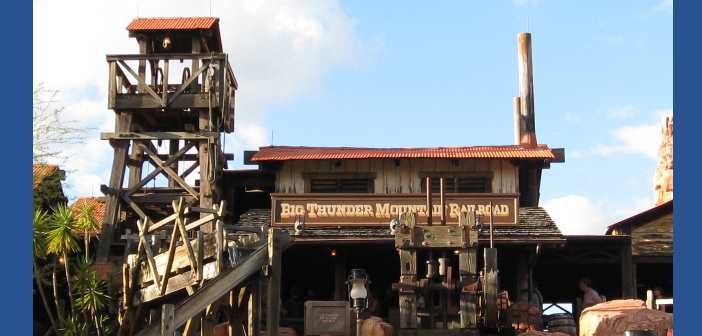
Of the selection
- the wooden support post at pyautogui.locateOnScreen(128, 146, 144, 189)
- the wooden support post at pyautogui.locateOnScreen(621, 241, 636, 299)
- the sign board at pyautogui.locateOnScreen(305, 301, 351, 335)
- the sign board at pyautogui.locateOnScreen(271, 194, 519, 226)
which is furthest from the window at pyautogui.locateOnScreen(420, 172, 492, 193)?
the sign board at pyautogui.locateOnScreen(305, 301, 351, 335)

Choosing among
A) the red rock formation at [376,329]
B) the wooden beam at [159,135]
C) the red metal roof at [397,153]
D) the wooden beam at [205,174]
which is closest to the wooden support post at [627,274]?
the red metal roof at [397,153]

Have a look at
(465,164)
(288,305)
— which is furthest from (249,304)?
(465,164)

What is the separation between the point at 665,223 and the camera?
27516 millimetres

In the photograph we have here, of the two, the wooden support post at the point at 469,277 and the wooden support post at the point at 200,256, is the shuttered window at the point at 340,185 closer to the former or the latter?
the wooden support post at the point at 469,277

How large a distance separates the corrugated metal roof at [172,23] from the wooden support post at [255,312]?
1164 cm

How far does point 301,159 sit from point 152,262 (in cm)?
1035

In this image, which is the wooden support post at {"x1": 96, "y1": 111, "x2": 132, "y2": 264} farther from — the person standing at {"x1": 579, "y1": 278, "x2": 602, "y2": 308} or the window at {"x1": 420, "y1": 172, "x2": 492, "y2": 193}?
the person standing at {"x1": 579, "y1": 278, "x2": 602, "y2": 308}

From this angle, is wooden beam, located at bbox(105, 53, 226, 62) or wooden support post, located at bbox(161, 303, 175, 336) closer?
wooden support post, located at bbox(161, 303, 175, 336)

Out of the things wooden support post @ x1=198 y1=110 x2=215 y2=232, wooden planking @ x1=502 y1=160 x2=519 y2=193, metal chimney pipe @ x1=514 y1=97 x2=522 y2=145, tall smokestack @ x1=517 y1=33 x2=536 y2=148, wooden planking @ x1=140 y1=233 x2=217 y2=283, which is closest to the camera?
wooden planking @ x1=140 y1=233 x2=217 y2=283

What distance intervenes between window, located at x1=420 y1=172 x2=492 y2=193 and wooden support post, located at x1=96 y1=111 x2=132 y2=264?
786cm

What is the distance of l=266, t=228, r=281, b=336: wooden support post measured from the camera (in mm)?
17156

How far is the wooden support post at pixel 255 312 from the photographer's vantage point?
17406mm

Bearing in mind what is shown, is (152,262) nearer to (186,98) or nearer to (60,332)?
(60,332)

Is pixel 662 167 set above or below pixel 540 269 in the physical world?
above
